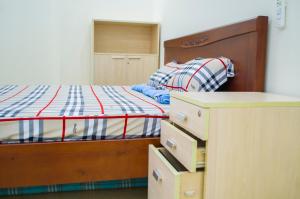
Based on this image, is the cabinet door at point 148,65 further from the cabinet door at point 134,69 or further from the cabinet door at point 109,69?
the cabinet door at point 109,69

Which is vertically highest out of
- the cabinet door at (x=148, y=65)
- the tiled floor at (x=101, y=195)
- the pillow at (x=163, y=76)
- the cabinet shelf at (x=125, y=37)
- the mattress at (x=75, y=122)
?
the cabinet shelf at (x=125, y=37)

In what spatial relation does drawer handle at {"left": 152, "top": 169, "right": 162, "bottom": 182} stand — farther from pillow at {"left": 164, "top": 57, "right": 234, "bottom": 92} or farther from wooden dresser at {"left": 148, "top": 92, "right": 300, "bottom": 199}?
pillow at {"left": 164, "top": 57, "right": 234, "bottom": 92}

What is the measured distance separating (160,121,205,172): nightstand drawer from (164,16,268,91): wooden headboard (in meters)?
0.62

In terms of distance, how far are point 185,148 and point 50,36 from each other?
312 centimetres

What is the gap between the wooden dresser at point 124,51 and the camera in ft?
11.6

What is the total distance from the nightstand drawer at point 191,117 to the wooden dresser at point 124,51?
2.30 metres

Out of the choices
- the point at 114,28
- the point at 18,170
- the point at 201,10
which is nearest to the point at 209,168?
the point at 18,170

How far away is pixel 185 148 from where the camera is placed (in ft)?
3.60

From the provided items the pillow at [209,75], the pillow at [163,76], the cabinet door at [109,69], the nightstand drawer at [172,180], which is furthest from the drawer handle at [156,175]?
the cabinet door at [109,69]

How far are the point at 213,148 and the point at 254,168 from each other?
184mm

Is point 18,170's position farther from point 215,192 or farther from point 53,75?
point 53,75

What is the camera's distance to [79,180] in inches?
54.1

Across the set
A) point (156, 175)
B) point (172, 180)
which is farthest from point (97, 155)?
point (172, 180)

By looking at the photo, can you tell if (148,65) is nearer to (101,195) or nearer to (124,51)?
(124,51)
